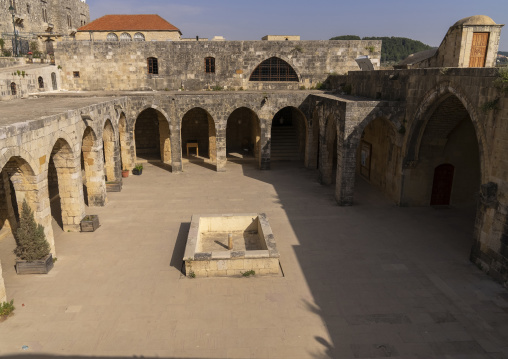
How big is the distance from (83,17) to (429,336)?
1980 inches

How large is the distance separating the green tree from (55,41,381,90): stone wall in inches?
594

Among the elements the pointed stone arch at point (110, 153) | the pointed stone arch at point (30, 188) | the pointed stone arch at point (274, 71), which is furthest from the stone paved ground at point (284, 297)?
the pointed stone arch at point (274, 71)

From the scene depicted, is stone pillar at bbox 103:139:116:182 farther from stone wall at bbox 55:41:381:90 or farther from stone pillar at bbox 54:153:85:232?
stone wall at bbox 55:41:381:90

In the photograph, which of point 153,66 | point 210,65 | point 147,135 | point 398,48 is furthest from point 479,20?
point 398,48

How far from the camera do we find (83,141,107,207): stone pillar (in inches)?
554

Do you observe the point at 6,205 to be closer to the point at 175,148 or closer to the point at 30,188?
the point at 30,188

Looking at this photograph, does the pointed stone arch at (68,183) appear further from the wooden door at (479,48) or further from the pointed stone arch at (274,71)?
the wooden door at (479,48)

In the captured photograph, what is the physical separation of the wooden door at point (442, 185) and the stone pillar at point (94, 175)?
12.9 metres

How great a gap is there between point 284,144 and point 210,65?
21.8ft

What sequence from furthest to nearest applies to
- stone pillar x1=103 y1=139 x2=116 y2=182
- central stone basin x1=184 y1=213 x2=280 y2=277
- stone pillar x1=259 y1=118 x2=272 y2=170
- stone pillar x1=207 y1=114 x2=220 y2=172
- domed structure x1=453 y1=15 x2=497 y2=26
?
stone pillar x1=207 y1=114 x2=220 y2=172 < stone pillar x1=259 y1=118 x2=272 y2=170 < stone pillar x1=103 y1=139 x2=116 y2=182 < domed structure x1=453 y1=15 x2=497 y2=26 < central stone basin x1=184 y1=213 x2=280 y2=277

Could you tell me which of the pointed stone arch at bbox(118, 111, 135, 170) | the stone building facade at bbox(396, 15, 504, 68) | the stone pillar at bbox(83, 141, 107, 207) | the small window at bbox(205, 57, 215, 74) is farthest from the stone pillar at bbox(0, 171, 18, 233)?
the stone building facade at bbox(396, 15, 504, 68)

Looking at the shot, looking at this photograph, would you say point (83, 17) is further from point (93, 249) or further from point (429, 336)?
point (429, 336)

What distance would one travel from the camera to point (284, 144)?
23.7 metres

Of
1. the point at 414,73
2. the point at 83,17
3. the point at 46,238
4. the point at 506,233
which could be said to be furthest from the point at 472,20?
the point at 83,17
